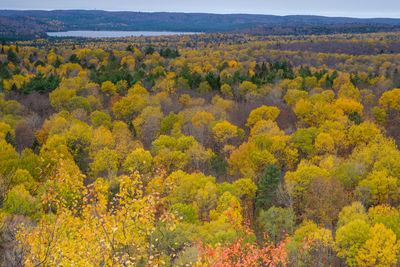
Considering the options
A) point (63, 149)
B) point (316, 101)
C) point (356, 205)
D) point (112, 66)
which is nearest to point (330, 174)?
point (356, 205)

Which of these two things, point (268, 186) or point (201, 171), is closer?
point (268, 186)

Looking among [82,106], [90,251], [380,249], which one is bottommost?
[380,249]

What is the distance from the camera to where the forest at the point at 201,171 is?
59.5 ft

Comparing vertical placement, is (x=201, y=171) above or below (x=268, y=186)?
below

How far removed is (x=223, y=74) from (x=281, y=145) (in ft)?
217

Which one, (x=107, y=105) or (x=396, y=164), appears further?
(x=107, y=105)

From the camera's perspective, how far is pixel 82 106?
8400cm

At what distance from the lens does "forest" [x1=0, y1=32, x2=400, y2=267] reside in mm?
18141

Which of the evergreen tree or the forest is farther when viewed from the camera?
the evergreen tree

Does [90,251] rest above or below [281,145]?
above

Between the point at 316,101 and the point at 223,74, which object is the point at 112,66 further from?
the point at 316,101

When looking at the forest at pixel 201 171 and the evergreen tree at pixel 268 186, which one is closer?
the forest at pixel 201 171

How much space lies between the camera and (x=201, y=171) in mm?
64875

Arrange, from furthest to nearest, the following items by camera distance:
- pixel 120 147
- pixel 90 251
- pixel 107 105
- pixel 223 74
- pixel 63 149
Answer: pixel 223 74
pixel 107 105
pixel 120 147
pixel 63 149
pixel 90 251
